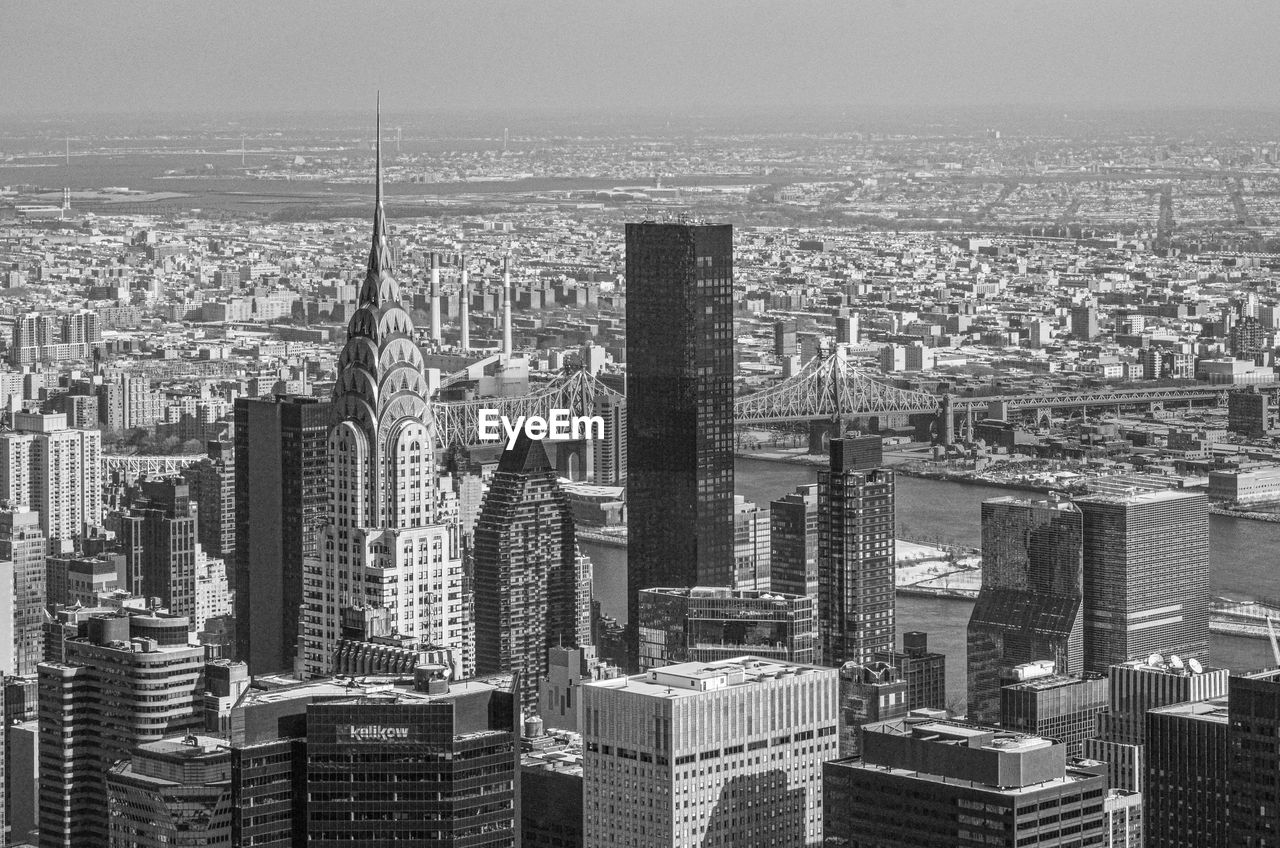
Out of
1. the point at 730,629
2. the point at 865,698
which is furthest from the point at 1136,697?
the point at 730,629

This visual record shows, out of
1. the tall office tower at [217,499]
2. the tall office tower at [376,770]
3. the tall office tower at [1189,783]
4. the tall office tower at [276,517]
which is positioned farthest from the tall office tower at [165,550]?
the tall office tower at [1189,783]

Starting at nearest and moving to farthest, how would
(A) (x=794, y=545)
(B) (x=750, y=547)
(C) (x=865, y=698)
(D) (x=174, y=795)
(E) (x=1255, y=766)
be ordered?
(D) (x=174, y=795) → (E) (x=1255, y=766) → (C) (x=865, y=698) → (A) (x=794, y=545) → (B) (x=750, y=547)

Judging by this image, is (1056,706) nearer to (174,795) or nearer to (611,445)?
(174,795)

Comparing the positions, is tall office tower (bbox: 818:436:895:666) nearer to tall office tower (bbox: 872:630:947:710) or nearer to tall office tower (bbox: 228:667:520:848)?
tall office tower (bbox: 872:630:947:710)

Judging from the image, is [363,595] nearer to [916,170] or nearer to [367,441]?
[367,441]

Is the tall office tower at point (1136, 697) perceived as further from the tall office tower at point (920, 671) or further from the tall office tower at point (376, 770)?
the tall office tower at point (376, 770)

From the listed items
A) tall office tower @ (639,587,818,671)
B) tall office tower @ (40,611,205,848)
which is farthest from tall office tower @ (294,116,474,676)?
tall office tower @ (639,587,818,671)
